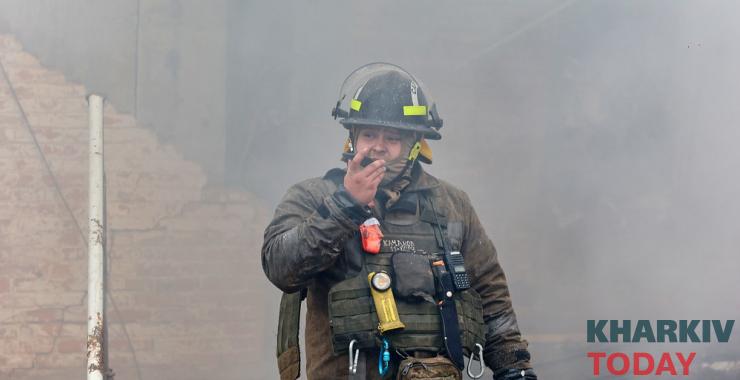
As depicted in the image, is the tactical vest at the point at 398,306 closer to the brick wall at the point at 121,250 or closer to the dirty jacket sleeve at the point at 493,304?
the dirty jacket sleeve at the point at 493,304

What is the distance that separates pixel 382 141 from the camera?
2.90m

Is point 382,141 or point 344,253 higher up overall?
point 382,141

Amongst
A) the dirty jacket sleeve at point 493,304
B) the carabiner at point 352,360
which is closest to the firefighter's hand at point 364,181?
the carabiner at point 352,360

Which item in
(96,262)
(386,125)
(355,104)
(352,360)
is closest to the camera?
(352,360)

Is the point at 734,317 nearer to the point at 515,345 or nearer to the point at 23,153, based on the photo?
the point at 515,345

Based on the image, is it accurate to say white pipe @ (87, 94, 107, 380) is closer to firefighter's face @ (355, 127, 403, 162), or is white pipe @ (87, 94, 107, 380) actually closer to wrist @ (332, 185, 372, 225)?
firefighter's face @ (355, 127, 403, 162)

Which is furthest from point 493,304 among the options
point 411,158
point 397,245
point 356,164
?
point 356,164

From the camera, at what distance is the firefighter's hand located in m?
2.58

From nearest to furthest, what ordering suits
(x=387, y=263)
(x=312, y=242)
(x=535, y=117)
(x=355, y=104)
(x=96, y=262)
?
(x=312, y=242), (x=387, y=263), (x=355, y=104), (x=96, y=262), (x=535, y=117)

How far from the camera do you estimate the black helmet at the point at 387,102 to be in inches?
115

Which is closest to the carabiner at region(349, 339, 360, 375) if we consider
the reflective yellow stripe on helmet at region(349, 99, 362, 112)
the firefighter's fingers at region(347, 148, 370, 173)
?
the firefighter's fingers at region(347, 148, 370, 173)

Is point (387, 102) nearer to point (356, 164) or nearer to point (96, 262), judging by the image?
point (356, 164)

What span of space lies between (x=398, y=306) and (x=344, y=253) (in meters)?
0.23

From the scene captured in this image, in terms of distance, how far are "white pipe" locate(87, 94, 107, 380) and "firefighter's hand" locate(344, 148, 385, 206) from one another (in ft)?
8.66
